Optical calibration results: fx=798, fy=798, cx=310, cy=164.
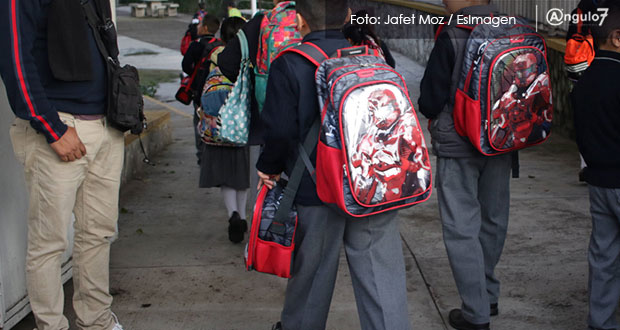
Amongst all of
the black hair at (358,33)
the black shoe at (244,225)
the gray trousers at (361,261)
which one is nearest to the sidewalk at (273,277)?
the black shoe at (244,225)

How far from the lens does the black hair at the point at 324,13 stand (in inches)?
125

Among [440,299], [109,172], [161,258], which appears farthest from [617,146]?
[161,258]

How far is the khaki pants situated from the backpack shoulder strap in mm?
1085

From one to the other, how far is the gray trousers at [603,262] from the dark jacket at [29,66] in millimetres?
2478

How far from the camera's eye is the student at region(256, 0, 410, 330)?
10.3 feet

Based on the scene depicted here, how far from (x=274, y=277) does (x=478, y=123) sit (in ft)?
6.10

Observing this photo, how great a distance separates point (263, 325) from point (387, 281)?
124cm

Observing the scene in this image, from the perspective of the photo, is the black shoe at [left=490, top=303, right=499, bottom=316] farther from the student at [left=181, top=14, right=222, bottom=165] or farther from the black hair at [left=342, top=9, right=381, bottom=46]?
the student at [left=181, top=14, right=222, bottom=165]

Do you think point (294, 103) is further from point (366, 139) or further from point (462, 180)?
point (462, 180)

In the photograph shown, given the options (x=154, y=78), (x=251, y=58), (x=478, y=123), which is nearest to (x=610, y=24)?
(x=478, y=123)

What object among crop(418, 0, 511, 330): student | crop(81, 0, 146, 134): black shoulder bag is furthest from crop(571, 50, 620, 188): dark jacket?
crop(81, 0, 146, 134): black shoulder bag

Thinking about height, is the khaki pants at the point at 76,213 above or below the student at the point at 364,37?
below

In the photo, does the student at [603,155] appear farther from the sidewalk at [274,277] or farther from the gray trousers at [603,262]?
the sidewalk at [274,277]

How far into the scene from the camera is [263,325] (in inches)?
168
